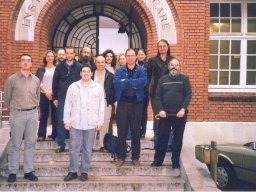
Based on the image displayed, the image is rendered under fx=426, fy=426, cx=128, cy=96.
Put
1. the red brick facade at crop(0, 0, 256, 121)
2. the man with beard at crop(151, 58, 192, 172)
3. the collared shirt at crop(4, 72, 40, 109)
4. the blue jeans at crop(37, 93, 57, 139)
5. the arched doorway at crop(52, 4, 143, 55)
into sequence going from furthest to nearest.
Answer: the arched doorway at crop(52, 4, 143, 55) < the red brick facade at crop(0, 0, 256, 121) < the blue jeans at crop(37, 93, 57, 139) < the man with beard at crop(151, 58, 192, 172) < the collared shirt at crop(4, 72, 40, 109)

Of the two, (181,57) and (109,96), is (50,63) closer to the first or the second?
(109,96)

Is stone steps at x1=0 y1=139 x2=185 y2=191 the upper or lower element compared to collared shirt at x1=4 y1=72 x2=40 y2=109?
lower

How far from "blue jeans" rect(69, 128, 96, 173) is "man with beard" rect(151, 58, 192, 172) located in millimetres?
1217

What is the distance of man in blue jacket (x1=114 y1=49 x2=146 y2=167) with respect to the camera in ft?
23.3

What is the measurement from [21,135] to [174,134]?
2.49 meters

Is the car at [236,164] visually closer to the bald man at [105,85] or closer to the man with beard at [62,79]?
the bald man at [105,85]

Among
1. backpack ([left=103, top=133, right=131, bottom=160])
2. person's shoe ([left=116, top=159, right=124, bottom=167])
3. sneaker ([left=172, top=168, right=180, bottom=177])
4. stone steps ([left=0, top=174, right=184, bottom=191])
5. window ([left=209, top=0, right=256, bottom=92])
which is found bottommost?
stone steps ([left=0, top=174, right=184, bottom=191])

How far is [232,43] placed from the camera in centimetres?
1143

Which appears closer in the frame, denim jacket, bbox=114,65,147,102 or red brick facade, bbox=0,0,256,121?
denim jacket, bbox=114,65,147,102

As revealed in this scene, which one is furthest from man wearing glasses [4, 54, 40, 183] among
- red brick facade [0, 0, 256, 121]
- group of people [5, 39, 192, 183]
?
red brick facade [0, 0, 256, 121]

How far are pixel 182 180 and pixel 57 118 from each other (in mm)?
2524

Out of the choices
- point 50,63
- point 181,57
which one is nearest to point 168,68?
point 50,63

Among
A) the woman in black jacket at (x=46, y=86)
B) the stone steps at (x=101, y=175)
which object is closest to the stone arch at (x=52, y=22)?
the woman in black jacket at (x=46, y=86)

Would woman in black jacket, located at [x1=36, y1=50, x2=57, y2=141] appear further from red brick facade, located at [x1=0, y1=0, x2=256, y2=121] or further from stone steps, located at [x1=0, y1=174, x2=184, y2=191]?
red brick facade, located at [x1=0, y1=0, x2=256, y2=121]
